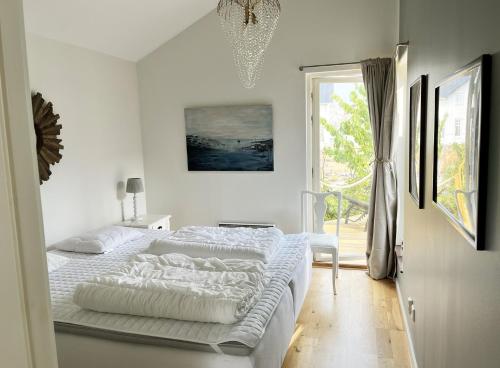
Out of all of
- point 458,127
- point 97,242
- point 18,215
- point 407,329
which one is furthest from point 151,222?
point 18,215

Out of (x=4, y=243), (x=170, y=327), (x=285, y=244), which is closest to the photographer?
(x=4, y=243)

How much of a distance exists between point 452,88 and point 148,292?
168cm

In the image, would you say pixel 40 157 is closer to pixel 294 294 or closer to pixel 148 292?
pixel 148 292

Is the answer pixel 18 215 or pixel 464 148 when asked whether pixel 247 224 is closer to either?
pixel 464 148

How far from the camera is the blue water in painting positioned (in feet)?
14.4

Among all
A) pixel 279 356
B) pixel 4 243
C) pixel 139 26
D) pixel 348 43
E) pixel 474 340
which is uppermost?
pixel 139 26

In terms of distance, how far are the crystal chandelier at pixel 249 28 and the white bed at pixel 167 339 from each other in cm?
180

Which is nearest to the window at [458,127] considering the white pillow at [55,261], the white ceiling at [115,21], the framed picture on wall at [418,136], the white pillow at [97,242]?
the framed picture on wall at [418,136]

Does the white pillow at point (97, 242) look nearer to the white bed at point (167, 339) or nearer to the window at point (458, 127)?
the white bed at point (167, 339)

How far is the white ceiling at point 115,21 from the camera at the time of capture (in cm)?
320

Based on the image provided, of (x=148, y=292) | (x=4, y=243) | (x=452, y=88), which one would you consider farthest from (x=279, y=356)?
(x=4, y=243)

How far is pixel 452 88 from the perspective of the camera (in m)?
1.41

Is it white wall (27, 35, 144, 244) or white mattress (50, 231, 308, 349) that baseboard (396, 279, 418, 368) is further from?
white wall (27, 35, 144, 244)

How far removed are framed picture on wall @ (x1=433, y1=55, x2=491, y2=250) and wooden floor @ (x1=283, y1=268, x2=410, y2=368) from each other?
1459mm
